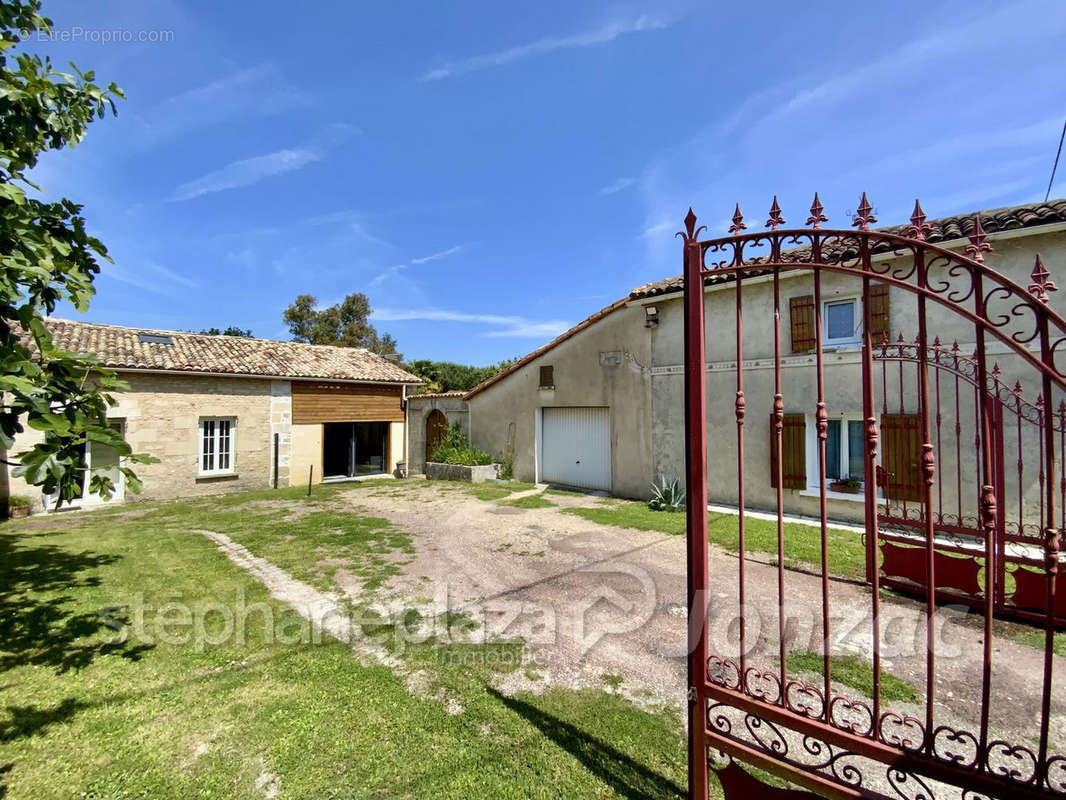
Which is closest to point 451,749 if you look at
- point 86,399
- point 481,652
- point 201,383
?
point 481,652

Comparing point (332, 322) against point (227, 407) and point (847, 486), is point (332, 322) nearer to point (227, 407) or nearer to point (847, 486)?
point (227, 407)

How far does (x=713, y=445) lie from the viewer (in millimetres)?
10508

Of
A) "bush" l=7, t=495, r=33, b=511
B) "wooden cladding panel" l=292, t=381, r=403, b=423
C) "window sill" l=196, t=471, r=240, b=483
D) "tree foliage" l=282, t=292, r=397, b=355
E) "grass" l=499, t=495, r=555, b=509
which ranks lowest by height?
"grass" l=499, t=495, r=555, b=509

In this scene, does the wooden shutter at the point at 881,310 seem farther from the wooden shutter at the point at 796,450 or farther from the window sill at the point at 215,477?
the window sill at the point at 215,477

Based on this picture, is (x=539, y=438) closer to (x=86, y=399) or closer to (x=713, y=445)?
(x=713, y=445)

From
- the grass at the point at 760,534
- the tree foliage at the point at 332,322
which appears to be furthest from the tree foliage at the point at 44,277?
the tree foliage at the point at 332,322

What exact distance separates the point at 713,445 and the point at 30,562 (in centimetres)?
1202

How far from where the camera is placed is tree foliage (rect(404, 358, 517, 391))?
97.0 ft

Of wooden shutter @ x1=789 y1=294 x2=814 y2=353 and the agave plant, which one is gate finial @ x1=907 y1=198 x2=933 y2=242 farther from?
the agave plant

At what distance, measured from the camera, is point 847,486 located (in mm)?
9148

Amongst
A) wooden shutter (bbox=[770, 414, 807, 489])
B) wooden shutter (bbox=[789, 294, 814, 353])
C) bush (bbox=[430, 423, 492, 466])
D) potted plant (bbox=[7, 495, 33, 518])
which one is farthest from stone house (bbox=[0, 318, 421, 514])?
wooden shutter (bbox=[789, 294, 814, 353])

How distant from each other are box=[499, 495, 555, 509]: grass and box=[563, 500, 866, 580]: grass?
0.79m

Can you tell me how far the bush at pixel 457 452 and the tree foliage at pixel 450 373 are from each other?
11215 millimetres

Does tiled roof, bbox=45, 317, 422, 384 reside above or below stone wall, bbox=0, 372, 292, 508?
above
